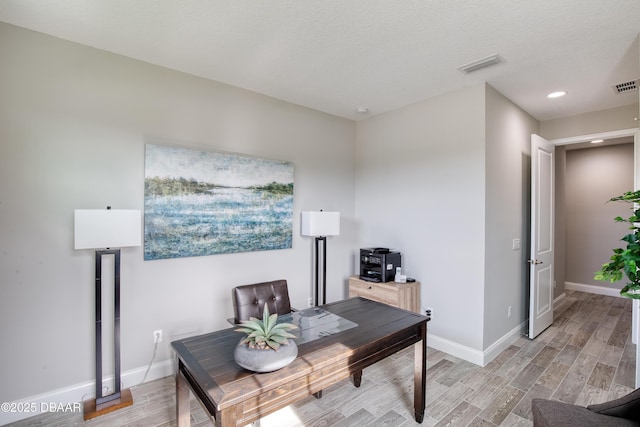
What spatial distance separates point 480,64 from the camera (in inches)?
100

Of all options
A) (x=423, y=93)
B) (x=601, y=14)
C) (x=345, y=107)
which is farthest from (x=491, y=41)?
(x=345, y=107)

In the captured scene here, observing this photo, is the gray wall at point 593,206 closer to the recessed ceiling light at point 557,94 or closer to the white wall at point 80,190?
the recessed ceiling light at point 557,94

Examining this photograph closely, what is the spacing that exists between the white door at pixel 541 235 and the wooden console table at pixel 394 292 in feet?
4.42

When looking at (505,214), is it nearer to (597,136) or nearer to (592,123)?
(597,136)

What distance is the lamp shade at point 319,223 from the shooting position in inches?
129

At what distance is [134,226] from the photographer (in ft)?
7.11

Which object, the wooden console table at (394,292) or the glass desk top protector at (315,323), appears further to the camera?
the wooden console table at (394,292)

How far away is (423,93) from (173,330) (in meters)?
3.36

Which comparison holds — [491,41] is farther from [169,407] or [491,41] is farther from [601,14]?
[169,407]

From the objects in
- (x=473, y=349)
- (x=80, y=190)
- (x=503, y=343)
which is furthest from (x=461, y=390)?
(x=80, y=190)

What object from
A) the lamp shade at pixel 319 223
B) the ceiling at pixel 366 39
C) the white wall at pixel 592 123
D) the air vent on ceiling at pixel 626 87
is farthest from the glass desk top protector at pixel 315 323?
the white wall at pixel 592 123

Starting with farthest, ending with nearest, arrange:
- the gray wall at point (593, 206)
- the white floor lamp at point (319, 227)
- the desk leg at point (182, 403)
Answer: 1. the gray wall at point (593, 206)
2. the white floor lamp at point (319, 227)
3. the desk leg at point (182, 403)

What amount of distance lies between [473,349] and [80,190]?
371cm

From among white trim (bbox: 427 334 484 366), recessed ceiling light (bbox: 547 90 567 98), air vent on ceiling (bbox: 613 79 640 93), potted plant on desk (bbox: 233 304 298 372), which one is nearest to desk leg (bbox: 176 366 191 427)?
potted plant on desk (bbox: 233 304 298 372)
